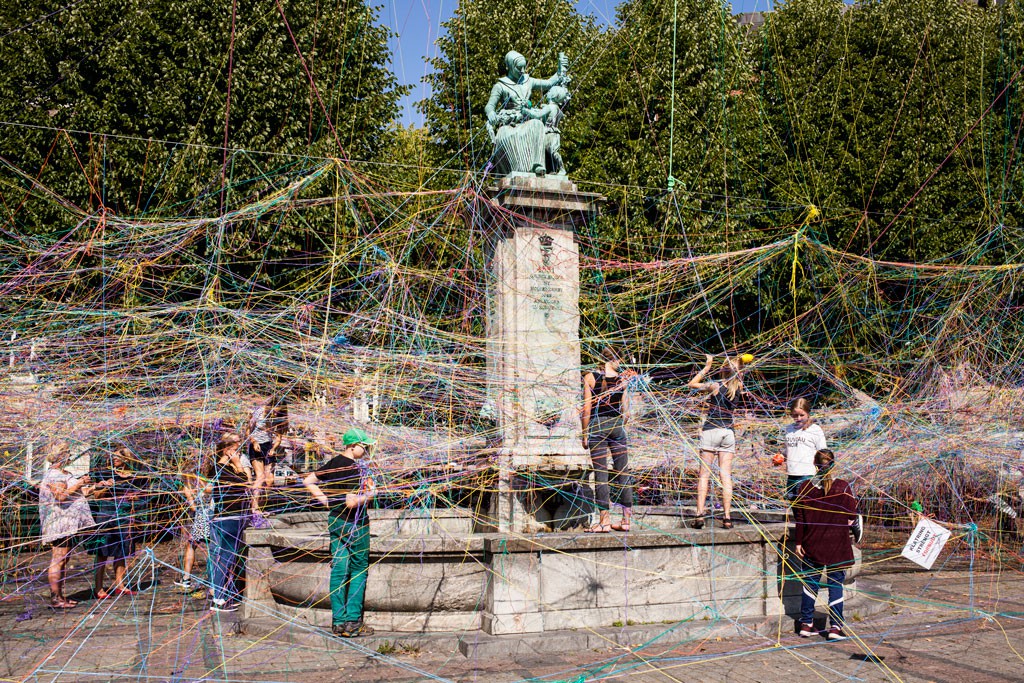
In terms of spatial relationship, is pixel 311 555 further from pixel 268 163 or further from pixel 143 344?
pixel 268 163

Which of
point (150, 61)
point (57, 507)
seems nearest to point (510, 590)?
point (57, 507)

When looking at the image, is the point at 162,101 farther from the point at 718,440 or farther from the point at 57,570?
the point at 718,440

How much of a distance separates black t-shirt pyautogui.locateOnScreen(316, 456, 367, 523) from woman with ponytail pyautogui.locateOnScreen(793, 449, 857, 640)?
→ 12.1 feet

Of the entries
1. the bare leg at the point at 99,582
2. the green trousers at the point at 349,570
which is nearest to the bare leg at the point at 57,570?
the bare leg at the point at 99,582

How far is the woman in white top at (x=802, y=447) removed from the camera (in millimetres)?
9078

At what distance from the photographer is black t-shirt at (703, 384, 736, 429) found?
9.30m

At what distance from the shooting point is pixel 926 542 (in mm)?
6422

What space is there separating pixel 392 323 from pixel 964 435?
7.58 m

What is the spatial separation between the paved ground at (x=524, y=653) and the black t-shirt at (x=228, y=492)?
40.5 inches

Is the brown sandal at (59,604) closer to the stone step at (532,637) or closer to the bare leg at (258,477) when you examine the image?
the bare leg at (258,477)

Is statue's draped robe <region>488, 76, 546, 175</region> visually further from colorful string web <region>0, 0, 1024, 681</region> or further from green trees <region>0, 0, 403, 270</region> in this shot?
green trees <region>0, 0, 403, 270</region>

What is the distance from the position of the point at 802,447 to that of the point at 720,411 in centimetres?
87

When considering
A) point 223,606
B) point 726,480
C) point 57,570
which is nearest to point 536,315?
point 726,480

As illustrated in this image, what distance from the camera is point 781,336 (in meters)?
19.0
